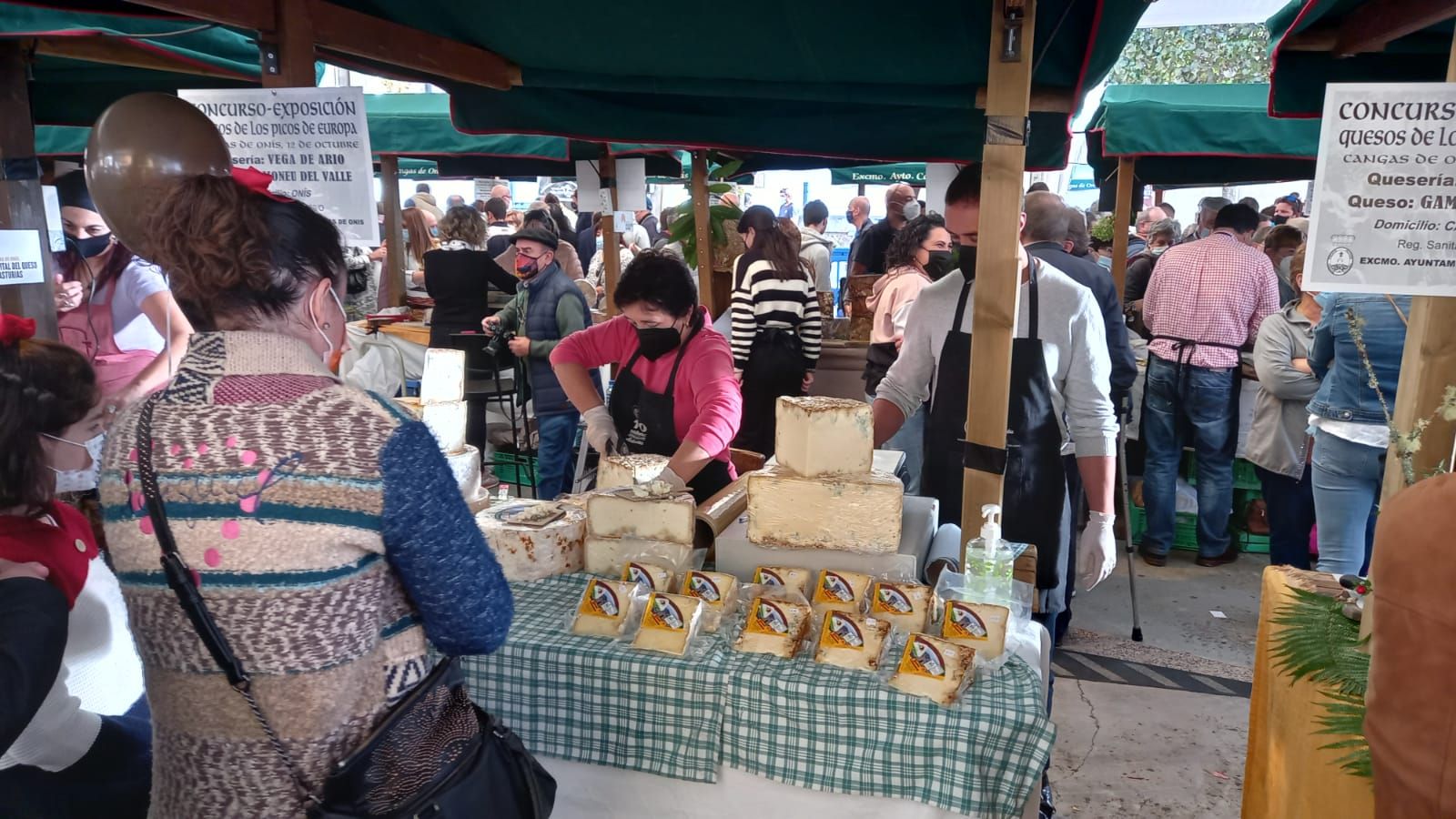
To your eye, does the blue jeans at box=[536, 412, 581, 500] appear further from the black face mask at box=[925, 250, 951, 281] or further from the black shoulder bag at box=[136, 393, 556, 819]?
the black shoulder bag at box=[136, 393, 556, 819]

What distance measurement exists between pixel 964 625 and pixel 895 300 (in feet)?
11.5

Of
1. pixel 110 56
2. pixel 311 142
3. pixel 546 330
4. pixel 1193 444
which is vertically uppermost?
pixel 110 56

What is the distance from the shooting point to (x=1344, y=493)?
3.65 metres

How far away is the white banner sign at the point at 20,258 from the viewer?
10.4ft

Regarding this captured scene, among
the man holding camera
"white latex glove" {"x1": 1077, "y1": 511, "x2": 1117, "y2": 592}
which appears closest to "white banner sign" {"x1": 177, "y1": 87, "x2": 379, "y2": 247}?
"white latex glove" {"x1": 1077, "y1": 511, "x2": 1117, "y2": 592}

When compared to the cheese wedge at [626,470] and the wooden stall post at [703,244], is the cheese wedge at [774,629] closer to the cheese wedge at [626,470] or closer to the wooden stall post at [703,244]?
the cheese wedge at [626,470]

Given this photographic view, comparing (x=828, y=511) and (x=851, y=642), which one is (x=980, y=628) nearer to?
(x=851, y=642)

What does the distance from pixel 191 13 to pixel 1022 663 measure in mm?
2639

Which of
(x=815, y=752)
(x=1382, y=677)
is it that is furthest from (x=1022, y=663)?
(x=1382, y=677)

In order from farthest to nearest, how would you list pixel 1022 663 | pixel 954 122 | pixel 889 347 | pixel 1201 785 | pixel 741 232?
pixel 741 232 < pixel 889 347 < pixel 954 122 < pixel 1201 785 < pixel 1022 663

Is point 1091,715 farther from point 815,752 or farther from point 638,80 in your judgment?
point 638,80

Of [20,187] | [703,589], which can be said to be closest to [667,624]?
[703,589]

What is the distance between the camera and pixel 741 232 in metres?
5.86

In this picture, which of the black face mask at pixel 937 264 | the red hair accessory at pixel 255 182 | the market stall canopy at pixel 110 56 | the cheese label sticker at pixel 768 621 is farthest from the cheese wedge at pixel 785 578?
the black face mask at pixel 937 264
